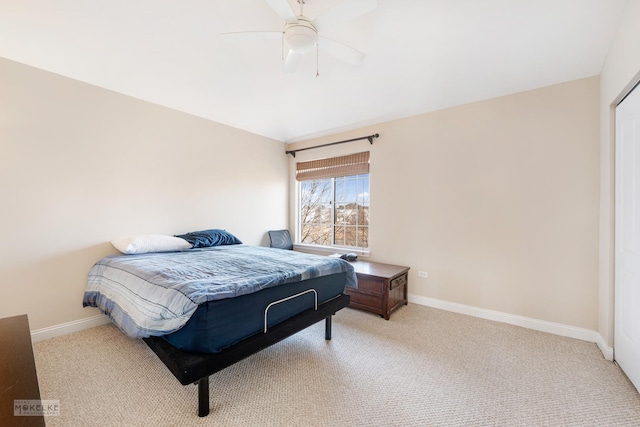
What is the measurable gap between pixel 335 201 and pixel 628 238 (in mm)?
3182

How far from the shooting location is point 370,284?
3033 mm

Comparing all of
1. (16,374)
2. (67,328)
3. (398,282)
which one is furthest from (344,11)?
(67,328)

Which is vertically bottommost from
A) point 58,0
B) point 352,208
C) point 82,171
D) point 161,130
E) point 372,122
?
point 352,208

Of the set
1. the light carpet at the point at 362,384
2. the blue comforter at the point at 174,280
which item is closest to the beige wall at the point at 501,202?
the light carpet at the point at 362,384

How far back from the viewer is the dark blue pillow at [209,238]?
326 cm

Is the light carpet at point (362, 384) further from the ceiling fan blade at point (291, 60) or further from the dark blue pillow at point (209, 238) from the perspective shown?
the ceiling fan blade at point (291, 60)

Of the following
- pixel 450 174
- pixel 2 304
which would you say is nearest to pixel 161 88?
pixel 2 304

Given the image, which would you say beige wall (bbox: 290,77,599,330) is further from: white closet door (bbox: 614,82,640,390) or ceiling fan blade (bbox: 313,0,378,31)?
ceiling fan blade (bbox: 313,0,378,31)

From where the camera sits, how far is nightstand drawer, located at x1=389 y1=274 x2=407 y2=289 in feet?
9.93

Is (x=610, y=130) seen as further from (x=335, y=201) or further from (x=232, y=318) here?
(x=232, y=318)

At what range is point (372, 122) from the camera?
3740 millimetres

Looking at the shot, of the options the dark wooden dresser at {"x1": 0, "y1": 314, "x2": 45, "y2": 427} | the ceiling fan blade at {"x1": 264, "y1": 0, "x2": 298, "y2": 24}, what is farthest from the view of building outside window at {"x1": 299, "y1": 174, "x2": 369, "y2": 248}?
the dark wooden dresser at {"x1": 0, "y1": 314, "x2": 45, "y2": 427}

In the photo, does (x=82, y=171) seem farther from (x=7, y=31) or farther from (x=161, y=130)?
(x=7, y=31)

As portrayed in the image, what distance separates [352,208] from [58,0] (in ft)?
12.0
